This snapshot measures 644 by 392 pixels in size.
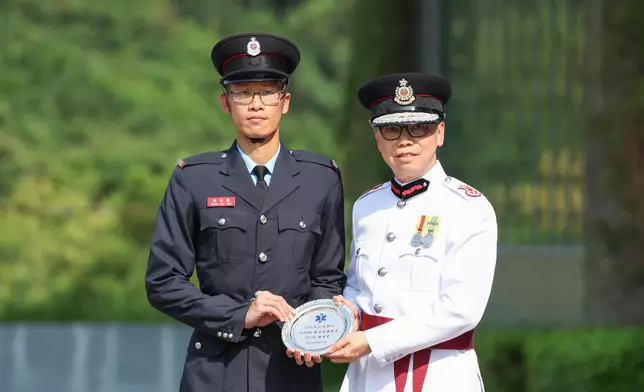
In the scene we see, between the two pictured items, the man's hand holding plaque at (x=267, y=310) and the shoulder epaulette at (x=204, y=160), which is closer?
the man's hand holding plaque at (x=267, y=310)

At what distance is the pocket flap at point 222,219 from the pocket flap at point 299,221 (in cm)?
12

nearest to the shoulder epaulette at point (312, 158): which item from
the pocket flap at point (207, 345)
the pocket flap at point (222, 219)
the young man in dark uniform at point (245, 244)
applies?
the young man in dark uniform at point (245, 244)

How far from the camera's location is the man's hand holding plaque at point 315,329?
12.3 feet

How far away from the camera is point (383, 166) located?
8.20m

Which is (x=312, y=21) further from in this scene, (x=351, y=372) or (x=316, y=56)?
(x=351, y=372)

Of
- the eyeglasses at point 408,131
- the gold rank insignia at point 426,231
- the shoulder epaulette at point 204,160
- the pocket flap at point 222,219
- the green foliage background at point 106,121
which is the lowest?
the gold rank insignia at point 426,231

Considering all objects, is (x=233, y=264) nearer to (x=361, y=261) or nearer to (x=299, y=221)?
(x=299, y=221)

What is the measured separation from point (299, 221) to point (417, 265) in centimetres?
42

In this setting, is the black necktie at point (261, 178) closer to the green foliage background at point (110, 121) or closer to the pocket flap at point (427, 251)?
the pocket flap at point (427, 251)

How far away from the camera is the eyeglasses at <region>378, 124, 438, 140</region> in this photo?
154 inches

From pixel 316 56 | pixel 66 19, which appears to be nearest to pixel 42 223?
pixel 66 19

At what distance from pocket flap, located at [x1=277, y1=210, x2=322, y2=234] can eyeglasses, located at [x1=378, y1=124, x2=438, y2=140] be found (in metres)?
0.36

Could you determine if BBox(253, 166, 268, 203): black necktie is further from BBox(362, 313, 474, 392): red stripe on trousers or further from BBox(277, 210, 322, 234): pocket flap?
BBox(362, 313, 474, 392): red stripe on trousers

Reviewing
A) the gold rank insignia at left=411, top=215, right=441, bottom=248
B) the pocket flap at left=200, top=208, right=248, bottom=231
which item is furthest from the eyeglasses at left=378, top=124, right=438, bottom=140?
the pocket flap at left=200, top=208, right=248, bottom=231
